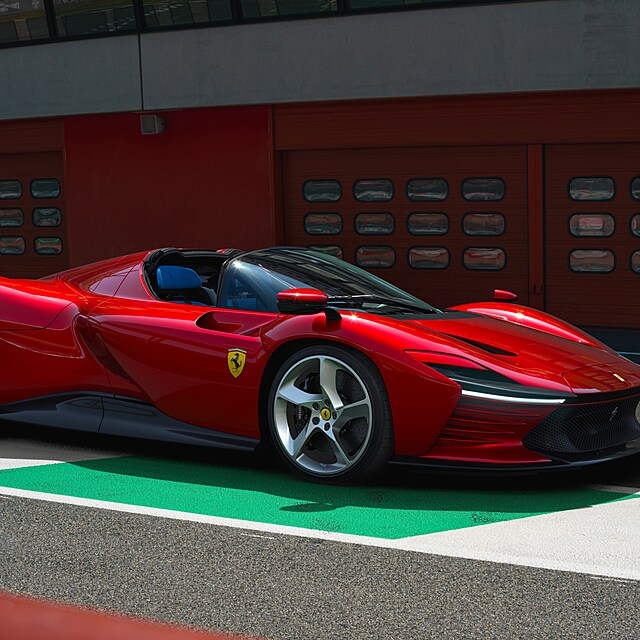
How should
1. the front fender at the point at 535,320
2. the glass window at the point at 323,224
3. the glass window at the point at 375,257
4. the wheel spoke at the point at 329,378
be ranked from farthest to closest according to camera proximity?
the glass window at the point at 323,224, the glass window at the point at 375,257, the front fender at the point at 535,320, the wheel spoke at the point at 329,378

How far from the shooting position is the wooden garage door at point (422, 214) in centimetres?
1298

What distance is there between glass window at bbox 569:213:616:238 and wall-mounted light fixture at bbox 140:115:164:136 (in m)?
5.96

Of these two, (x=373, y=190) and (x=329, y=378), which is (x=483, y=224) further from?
(x=329, y=378)

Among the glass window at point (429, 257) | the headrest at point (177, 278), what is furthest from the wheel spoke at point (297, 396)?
the glass window at point (429, 257)

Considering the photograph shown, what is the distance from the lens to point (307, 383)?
186 inches

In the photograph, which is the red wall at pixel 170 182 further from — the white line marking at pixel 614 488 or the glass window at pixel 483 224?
the white line marking at pixel 614 488

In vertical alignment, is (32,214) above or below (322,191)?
below

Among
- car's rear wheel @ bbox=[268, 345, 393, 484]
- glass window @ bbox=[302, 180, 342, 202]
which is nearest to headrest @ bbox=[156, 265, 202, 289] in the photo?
car's rear wheel @ bbox=[268, 345, 393, 484]

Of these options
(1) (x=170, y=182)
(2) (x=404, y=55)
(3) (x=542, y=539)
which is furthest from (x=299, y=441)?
(1) (x=170, y=182)

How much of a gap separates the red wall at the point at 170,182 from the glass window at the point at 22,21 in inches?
52.7

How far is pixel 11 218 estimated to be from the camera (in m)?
16.8

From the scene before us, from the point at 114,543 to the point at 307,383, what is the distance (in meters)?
1.26

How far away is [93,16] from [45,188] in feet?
9.50

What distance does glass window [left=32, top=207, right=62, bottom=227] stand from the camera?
1636 cm
